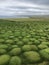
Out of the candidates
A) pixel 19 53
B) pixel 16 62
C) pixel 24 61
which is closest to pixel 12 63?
pixel 16 62

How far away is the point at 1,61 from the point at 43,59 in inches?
29.6

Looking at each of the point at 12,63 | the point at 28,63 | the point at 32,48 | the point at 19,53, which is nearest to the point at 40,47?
the point at 32,48

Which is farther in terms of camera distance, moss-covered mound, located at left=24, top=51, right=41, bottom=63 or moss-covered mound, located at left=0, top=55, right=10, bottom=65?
moss-covered mound, located at left=24, top=51, right=41, bottom=63

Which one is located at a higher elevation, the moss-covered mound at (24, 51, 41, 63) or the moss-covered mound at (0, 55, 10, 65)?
the moss-covered mound at (0, 55, 10, 65)

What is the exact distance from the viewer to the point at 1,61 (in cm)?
218

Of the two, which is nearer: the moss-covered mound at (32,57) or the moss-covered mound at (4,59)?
the moss-covered mound at (4,59)

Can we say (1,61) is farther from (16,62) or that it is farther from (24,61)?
(24,61)

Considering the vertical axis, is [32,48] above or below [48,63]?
above

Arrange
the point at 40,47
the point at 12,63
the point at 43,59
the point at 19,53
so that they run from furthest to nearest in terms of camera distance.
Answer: the point at 40,47, the point at 19,53, the point at 43,59, the point at 12,63

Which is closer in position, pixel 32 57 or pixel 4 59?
pixel 4 59

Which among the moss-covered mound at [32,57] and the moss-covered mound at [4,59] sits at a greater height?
the moss-covered mound at [4,59]

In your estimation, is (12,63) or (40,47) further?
(40,47)

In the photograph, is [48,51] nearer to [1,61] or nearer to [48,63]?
[48,63]

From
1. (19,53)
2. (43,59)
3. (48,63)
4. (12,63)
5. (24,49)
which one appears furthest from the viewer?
(24,49)
